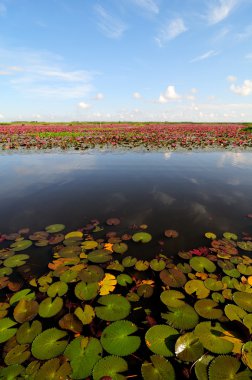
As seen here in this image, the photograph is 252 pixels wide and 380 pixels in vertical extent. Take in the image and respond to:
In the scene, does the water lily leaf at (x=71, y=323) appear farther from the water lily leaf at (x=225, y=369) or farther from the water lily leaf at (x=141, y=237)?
the water lily leaf at (x=141, y=237)

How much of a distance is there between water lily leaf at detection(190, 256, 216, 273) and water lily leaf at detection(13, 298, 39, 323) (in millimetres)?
2274

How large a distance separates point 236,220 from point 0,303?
15.4 feet

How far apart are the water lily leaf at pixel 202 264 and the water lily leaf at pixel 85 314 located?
5.45 feet

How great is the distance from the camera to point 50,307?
2740 millimetres

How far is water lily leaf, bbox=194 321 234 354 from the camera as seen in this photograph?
87.4 inches

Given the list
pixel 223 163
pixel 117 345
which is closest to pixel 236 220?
pixel 117 345

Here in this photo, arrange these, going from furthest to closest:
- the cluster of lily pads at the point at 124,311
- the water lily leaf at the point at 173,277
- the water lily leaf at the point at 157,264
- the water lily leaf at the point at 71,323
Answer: the water lily leaf at the point at 157,264 → the water lily leaf at the point at 173,277 → the water lily leaf at the point at 71,323 → the cluster of lily pads at the point at 124,311

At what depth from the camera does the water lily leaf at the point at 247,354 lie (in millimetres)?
2076

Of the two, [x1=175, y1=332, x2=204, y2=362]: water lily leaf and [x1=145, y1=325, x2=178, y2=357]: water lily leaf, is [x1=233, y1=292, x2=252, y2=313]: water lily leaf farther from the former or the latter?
[x1=145, y1=325, x2=178, y2=357]: water lily leaf

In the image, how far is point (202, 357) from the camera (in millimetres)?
2148

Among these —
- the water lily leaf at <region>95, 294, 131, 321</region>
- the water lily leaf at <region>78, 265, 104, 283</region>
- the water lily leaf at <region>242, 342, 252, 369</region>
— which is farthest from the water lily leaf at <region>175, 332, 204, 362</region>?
the water lily leaf at <region>78, 265, 104, 283</region>

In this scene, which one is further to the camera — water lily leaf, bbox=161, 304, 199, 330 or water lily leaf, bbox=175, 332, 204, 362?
water lily leaf, bbox=161, 304, 199, 330

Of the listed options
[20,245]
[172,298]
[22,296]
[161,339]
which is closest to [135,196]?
[20,245]

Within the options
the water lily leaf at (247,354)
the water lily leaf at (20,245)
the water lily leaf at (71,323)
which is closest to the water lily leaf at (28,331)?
the water lily leaf at (71,323)
